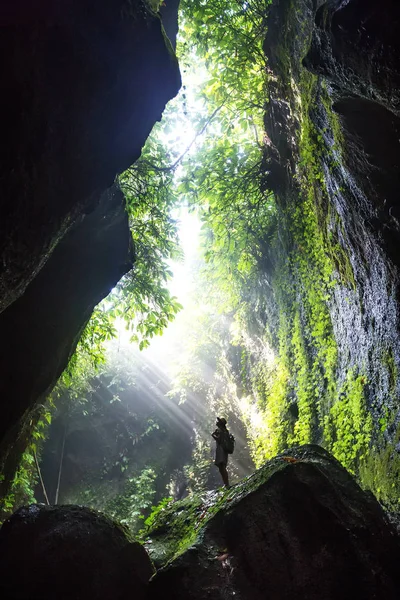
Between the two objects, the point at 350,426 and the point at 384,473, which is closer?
the point at 384,473

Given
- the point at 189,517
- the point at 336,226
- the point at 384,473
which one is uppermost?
the point at 336,226

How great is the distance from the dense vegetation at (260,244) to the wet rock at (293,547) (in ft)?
3.77

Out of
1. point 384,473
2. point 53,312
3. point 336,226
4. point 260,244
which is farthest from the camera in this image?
point 260,244

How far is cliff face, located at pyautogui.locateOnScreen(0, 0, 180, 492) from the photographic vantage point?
312cm

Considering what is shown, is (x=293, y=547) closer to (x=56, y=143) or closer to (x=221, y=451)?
(x=221, y=451)

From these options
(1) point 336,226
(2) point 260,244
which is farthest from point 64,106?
(2) point 260,244

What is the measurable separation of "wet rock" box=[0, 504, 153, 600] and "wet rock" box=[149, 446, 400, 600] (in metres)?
0.34

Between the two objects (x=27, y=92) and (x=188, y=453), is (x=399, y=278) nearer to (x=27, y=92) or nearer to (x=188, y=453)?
(x=27, y=92)

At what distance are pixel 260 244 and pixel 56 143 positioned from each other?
8152 millimetres

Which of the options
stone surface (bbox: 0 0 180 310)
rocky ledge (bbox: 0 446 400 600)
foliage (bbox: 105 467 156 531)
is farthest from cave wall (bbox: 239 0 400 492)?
foliage (bbox: 105 467 156 531)

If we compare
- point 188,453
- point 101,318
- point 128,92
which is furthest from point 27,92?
point 188,453

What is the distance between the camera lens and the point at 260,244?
36.2 feet

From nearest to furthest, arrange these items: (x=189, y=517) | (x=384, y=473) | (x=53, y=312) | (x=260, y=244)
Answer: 1. (x=384, y=473)
2. (x=189, y=517)
3. (x=53, y=312)
4. (x=260, y=244)

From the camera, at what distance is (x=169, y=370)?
23078 mm
